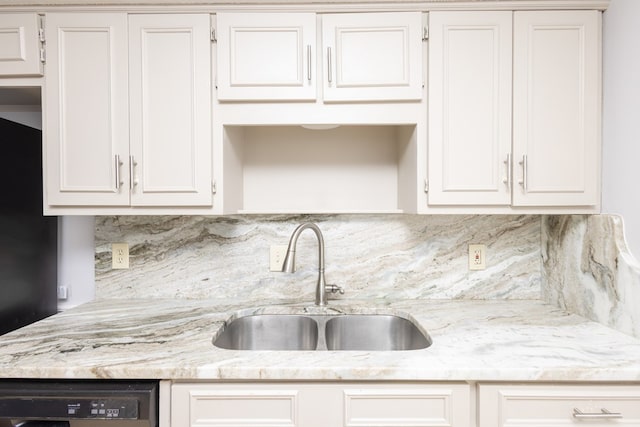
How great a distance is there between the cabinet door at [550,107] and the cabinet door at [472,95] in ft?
0.17

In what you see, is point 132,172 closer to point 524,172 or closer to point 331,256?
point 331,256

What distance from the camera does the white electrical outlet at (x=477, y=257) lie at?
1.79 metres

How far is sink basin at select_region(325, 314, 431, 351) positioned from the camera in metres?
1.63

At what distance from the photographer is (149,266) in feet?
5.91

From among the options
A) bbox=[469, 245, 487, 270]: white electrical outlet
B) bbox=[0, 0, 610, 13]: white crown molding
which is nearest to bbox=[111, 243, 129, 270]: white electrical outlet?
bbox=[0, 0, 610, 13]: white crown molding

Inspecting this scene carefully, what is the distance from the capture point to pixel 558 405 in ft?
3.54

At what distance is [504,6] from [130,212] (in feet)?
5.42

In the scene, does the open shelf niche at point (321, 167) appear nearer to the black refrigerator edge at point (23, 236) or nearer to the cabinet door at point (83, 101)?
the cabinet door at point (83, 101)

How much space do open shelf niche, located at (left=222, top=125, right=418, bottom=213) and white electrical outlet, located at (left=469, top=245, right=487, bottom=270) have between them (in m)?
0.42

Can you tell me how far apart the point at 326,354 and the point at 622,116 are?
1336 millimetres

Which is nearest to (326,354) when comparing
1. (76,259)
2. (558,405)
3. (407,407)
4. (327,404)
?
(327,404)

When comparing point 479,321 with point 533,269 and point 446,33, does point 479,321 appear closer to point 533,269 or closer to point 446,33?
point 533,269

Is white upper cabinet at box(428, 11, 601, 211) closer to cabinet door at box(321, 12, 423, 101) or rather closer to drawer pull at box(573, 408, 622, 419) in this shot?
cabinet door at box(321, 12, 423, 101)

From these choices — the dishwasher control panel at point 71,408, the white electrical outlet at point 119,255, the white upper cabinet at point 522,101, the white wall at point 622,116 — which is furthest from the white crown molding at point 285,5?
the dishwasher control panel at point 71,408
